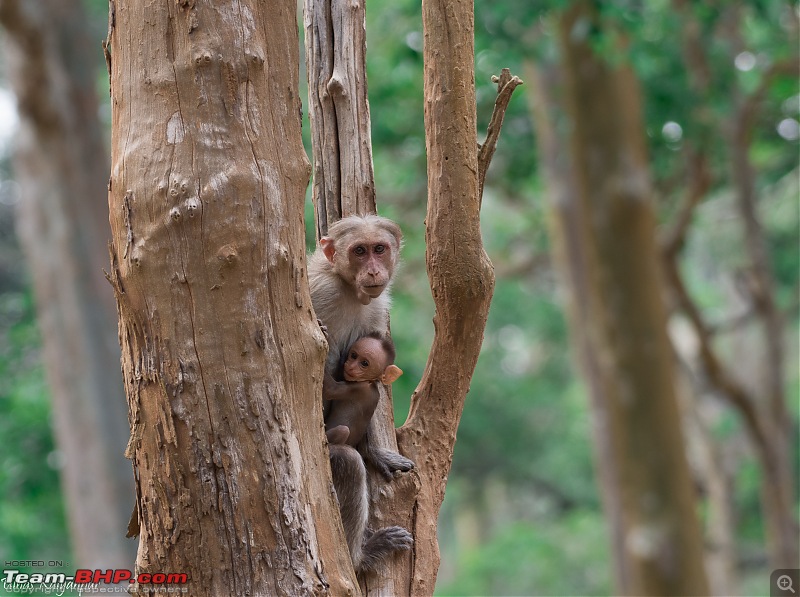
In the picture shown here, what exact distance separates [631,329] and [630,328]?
15mm

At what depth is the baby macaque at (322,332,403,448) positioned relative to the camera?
3887mm

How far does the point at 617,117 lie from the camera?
1058 cm

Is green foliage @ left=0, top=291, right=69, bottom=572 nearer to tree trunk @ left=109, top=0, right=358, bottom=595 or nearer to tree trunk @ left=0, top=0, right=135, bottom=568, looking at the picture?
tree trunk @ left=0, top=0, right=135, bottom=568

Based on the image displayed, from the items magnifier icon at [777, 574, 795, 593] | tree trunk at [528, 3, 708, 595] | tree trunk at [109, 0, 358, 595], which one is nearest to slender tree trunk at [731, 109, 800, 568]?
tree trunk at [528, 3, 708, 595]

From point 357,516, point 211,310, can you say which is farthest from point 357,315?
point 211,310

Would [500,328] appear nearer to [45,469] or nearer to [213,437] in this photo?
[45,469]

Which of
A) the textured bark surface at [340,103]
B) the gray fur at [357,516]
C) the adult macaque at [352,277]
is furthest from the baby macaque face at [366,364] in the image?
the textured bark surface at [340,103]

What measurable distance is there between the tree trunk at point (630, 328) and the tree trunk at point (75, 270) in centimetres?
527

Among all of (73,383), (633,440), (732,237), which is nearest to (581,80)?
(633,440)

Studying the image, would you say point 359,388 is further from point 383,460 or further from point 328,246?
point 328,246

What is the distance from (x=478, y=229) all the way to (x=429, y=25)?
2.61ft

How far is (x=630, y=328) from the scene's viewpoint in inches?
412

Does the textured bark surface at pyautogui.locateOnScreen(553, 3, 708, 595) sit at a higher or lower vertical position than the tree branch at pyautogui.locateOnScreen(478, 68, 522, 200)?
higher

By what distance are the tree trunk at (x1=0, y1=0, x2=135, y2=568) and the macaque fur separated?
6.84m
